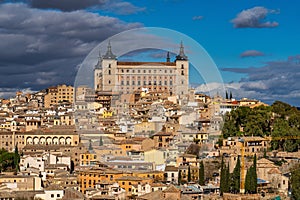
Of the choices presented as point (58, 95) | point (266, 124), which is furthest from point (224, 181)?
point (58, 95)

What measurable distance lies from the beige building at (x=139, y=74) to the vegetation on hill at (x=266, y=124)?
418 cm

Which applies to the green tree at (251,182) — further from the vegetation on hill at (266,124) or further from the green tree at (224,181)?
the vegetation on hill at (266,124)

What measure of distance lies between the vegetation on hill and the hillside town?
0.09m

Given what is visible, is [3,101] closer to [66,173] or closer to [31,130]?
[31,130]

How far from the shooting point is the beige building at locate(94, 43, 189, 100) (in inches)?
296

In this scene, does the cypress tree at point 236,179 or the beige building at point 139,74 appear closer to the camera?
the beige building at point 139,74

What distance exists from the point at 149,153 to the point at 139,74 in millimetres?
2310

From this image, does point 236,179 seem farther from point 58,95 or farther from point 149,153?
point 58,95

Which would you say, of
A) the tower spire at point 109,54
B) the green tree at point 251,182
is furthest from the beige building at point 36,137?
the tower spire at point 109,54

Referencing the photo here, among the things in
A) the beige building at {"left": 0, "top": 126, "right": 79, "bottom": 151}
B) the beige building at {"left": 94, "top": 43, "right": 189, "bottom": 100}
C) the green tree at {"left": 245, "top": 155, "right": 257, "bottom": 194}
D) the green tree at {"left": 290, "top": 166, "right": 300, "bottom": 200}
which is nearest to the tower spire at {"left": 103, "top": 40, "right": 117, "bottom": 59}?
the beige building at {"left": 94, "top": 43, "right": 189, "bottom": 100}

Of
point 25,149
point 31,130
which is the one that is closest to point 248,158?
point 25,149

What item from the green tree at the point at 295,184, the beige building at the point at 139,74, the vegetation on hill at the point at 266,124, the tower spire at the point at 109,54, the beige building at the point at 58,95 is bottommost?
the green tree at the point at 295,184

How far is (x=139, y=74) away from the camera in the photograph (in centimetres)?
752

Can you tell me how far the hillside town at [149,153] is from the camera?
8016mm
